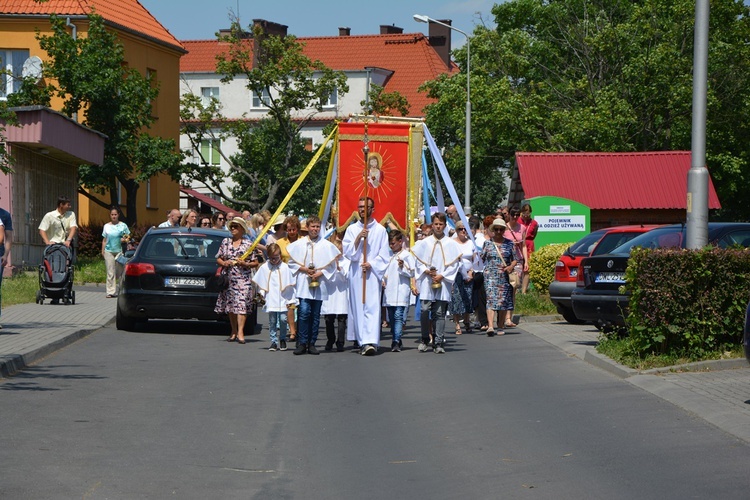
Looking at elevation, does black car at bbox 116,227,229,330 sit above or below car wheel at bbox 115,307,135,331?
above

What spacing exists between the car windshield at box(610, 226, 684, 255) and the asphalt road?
256 cm

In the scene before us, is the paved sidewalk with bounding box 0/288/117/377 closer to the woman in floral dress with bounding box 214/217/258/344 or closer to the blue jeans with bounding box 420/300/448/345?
the woman in floral dress with bounding box 214/217/258/344

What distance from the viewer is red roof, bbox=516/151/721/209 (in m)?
40.8

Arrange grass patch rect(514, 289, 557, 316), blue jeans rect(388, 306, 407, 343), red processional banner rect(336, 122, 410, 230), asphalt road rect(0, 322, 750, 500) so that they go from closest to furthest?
asphalt road rect(0, 322, 750, 500)
blue jeans rect(388, 306, 407, 343)
red processional banner rect(336, 122, 410, 230)
grass patch rect(514, 289, 557, 316)

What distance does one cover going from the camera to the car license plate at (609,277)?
52.3ft

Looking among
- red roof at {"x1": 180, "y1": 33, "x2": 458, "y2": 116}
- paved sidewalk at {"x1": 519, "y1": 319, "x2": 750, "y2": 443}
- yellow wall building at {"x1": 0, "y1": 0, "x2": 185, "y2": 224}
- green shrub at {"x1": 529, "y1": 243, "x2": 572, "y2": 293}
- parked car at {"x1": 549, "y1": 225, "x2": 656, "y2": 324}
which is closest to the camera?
paved sidewalk at {"x1": 519, "y1": 319, "x2": 750, "y2": 443}

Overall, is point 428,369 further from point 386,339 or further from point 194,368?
point 386,339

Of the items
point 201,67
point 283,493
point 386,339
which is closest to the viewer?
point 283,493

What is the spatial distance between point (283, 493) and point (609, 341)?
8.74 metres

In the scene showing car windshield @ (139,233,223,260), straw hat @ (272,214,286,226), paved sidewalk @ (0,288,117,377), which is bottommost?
paved sidewalk @ (0,288,117,377)

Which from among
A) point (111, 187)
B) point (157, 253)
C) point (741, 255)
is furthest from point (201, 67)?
point (741, 255)

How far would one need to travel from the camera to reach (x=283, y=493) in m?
7.41

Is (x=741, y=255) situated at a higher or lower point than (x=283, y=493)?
higher

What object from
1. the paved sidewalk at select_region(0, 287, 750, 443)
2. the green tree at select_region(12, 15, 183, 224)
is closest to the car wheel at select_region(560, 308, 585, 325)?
the paved sidewalk at select_region(0, 287, 750, 443)
